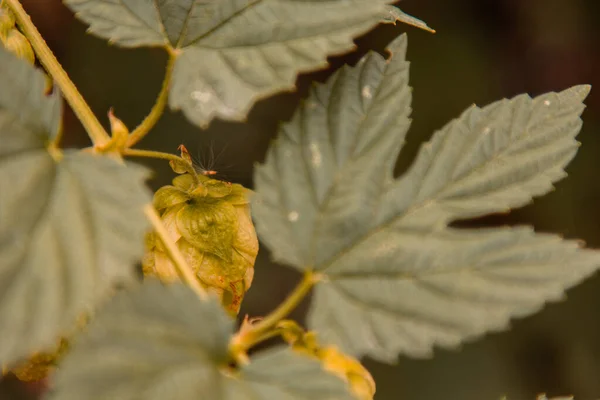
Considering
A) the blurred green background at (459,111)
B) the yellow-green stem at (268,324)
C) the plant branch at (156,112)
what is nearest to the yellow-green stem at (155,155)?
the plant branch at (156,112)

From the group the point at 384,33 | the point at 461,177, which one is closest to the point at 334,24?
the point at 461,177

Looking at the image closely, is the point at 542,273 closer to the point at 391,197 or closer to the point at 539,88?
the point at 391,197

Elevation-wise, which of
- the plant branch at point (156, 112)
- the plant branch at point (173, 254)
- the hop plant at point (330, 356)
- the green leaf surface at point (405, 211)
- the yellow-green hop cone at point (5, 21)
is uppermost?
the yellow-green hop cone at point (5, 21)

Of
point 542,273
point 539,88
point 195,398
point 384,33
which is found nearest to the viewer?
point 195,398

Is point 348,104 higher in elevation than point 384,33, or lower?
higher

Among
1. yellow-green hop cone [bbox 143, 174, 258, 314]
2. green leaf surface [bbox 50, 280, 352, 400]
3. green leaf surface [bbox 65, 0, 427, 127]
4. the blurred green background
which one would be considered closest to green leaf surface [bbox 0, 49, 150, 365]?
green leaf surface [bbox 50, 280, 352, 400]

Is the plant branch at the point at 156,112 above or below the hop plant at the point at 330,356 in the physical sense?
above

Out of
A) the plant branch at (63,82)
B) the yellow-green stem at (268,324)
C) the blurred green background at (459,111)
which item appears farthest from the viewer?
the blurred green background at (459,111)

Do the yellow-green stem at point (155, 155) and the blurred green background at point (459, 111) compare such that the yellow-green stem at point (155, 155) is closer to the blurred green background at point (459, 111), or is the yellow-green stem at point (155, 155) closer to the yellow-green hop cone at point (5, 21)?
the yellow-green hop cone at point (5, 21)
